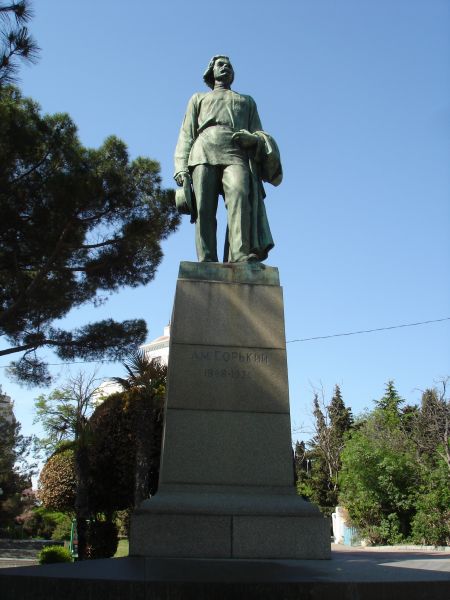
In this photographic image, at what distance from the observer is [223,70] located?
23.9 ft

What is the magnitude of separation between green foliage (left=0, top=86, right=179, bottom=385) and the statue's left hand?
8.14 m

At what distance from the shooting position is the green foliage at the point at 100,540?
1448cm

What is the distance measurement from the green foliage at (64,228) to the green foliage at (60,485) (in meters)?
3.55

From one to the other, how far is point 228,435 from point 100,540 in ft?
35.1

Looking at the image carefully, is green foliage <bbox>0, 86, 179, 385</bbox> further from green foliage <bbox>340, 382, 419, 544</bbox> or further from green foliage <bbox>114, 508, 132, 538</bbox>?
green foliage <bbox>340, 382, 419, 544</bbox>

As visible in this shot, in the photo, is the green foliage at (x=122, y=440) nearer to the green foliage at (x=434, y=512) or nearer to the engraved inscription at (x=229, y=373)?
the engraved inscription at (x=229, y=373)

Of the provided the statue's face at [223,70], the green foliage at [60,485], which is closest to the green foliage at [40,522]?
the green foliage at [60,485]

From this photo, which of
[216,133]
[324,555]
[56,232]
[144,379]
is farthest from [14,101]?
[324,555]

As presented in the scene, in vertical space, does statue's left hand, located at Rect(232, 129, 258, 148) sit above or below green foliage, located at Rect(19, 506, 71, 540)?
above

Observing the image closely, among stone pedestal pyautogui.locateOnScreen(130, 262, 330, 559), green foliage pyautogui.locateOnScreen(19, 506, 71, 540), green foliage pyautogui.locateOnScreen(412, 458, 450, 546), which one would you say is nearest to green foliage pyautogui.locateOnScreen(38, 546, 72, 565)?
stone pedestal pyautogui.locateOnScreen(130, 262, 330, 559)

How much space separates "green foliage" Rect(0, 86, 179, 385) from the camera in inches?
555

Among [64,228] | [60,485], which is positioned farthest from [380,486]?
[64,228]

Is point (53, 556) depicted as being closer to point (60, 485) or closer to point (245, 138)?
point (60, 485)

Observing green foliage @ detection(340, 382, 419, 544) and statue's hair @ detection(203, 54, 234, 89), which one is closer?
statue's hair @ detection(203, 54, 234, 89)
